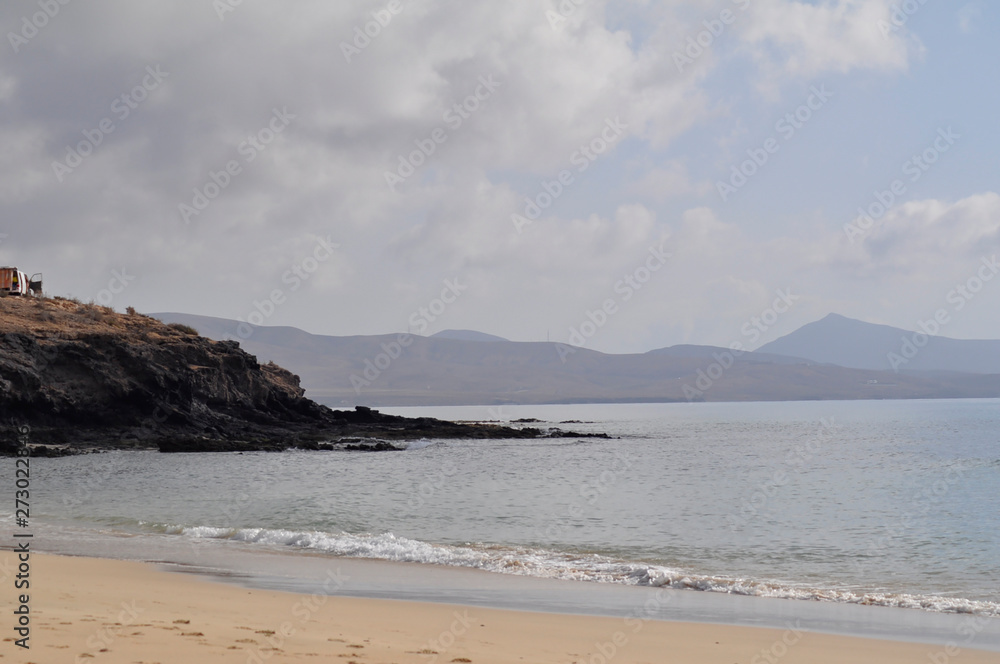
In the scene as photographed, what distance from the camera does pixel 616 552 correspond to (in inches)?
661

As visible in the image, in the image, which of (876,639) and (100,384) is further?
(100,384)

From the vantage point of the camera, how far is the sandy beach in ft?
25.5

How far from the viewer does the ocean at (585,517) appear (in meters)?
14.8

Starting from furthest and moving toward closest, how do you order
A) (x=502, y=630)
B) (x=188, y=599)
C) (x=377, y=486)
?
(x=377, y=486) < (x=188, y=599) < (x=502, y=630)

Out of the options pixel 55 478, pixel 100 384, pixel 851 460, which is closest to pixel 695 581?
pixel 55 478

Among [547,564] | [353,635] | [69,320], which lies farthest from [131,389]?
[353,635]

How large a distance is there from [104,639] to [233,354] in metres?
54.6

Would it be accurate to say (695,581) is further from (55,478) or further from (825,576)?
(55,478)

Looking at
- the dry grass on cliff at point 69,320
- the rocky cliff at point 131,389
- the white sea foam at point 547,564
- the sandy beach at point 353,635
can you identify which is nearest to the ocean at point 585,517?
the white sea foam at point 547,564

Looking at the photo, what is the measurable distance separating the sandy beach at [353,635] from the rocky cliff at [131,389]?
35999 mm

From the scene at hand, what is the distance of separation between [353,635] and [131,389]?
4772cm

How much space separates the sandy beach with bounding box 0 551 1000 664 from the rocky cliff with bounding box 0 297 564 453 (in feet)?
118

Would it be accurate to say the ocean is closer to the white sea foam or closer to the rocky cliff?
the white sea foam

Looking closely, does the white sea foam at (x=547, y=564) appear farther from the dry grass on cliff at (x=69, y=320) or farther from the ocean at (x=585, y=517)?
the dry grass on cliff at (x=69, y=320)
